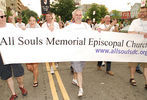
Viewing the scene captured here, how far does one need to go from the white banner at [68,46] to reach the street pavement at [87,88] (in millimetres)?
952

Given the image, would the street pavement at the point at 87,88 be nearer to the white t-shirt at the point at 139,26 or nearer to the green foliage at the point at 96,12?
the white t-shirt at the point at 139,26

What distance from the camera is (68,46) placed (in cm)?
345

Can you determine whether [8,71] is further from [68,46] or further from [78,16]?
[78,16]

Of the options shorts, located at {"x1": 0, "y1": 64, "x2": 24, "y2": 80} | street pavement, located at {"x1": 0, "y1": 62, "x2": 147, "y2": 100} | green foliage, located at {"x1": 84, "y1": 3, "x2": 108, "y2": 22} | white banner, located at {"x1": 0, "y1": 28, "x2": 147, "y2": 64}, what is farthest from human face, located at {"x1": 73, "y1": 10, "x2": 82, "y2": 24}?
green foliage, located at {"x1": 84, "y1": 3, "x2": 108, "y2": 22}

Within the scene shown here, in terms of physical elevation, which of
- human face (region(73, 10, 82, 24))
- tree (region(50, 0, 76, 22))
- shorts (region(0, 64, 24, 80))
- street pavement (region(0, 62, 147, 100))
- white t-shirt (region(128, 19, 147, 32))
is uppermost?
tree (region(50, 0, 76, 22))

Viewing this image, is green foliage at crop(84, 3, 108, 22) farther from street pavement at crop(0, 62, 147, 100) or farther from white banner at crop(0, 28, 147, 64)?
white banner at crop(0, 28, 147, 64)

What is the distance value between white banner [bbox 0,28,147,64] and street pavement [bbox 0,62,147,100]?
952 mm

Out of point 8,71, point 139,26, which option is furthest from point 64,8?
point 8,71

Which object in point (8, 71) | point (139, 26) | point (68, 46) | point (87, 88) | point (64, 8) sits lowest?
point (87, 88)

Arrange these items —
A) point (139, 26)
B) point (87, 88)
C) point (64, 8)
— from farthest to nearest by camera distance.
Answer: point (64, 8), point (87, 88), point (139, 26)

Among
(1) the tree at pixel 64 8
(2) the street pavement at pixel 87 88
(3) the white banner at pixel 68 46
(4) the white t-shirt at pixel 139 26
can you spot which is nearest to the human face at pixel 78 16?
(3) the white banner at pixel 68 46

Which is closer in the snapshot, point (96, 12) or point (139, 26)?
point (139, 26)

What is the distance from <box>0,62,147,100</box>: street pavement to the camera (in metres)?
3.55

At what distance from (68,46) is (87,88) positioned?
1503 millimetres
